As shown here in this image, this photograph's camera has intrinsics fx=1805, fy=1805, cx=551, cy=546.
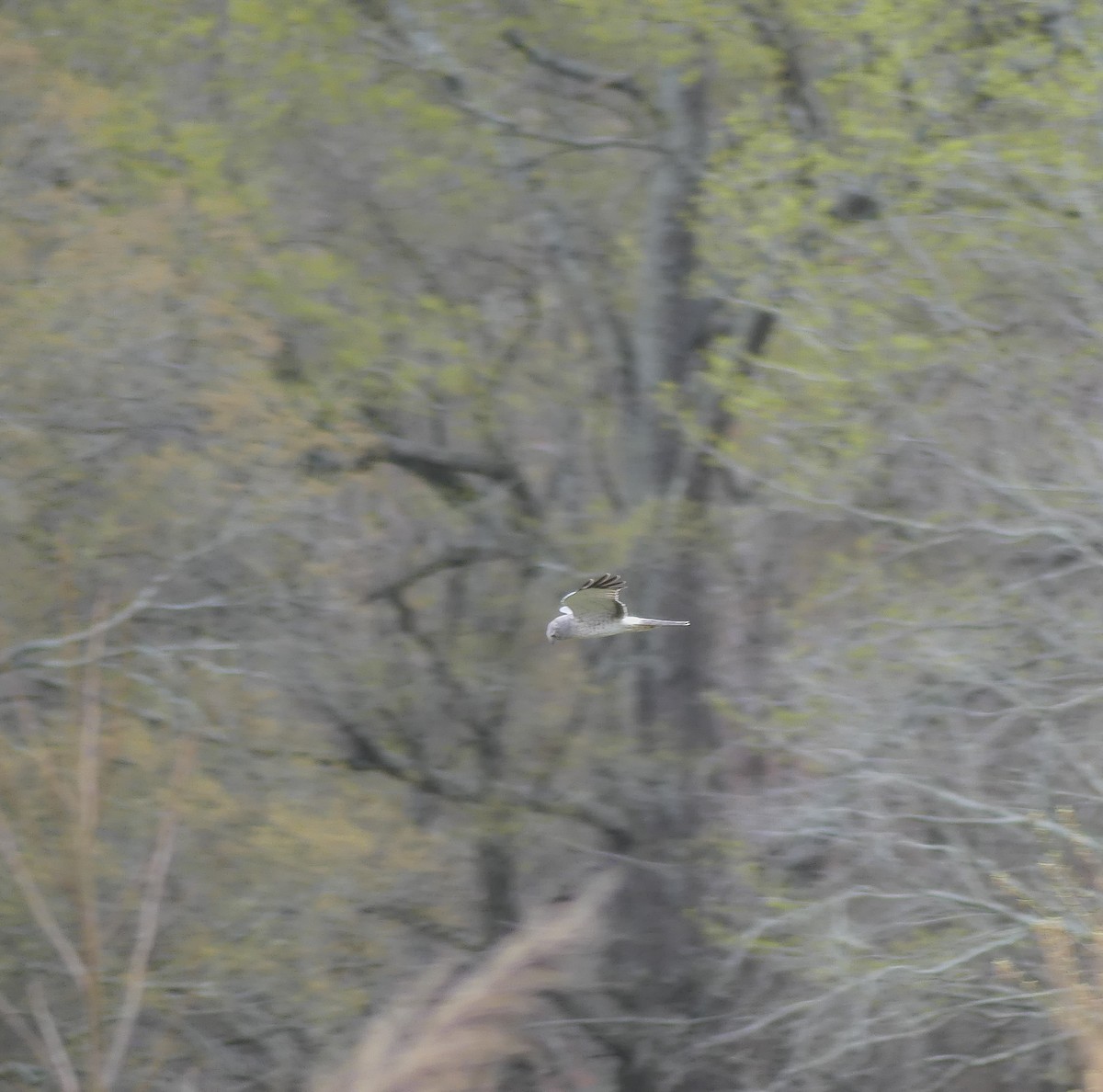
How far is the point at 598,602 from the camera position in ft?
18.5

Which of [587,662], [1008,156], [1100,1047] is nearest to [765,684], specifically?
[587,662]

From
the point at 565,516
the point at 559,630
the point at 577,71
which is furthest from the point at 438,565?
the point at 559,630

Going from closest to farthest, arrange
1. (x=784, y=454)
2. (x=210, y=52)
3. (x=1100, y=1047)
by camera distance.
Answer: (x=1100, y=1047)
(x=784, y=454)
(x=210, y=52)

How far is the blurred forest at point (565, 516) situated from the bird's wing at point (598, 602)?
2.44 metres

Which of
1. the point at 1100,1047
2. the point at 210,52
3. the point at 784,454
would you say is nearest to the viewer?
the point at 1100,1047

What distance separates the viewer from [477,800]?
10398 millimetres

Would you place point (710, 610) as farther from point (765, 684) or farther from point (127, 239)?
point (127, 239)

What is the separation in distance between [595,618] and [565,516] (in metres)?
4.86

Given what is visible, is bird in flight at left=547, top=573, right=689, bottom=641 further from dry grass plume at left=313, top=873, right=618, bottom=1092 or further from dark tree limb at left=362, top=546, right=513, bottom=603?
dark tree limb at left=362, top=546, right=513, bottom=603

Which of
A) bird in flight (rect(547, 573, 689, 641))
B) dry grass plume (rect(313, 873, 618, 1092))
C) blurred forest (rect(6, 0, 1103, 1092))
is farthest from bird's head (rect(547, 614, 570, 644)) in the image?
blurred forest (rect(6, 0, 1103, 1092))

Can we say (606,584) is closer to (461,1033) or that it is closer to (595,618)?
(595,618)

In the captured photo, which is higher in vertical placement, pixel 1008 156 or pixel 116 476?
pixel 1008 156

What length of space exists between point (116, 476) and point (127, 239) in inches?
49.7

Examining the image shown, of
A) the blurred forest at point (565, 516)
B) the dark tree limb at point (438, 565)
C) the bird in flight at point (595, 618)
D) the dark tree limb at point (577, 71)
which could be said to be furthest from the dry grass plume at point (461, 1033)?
the dark tree limb at point (577, 71)
